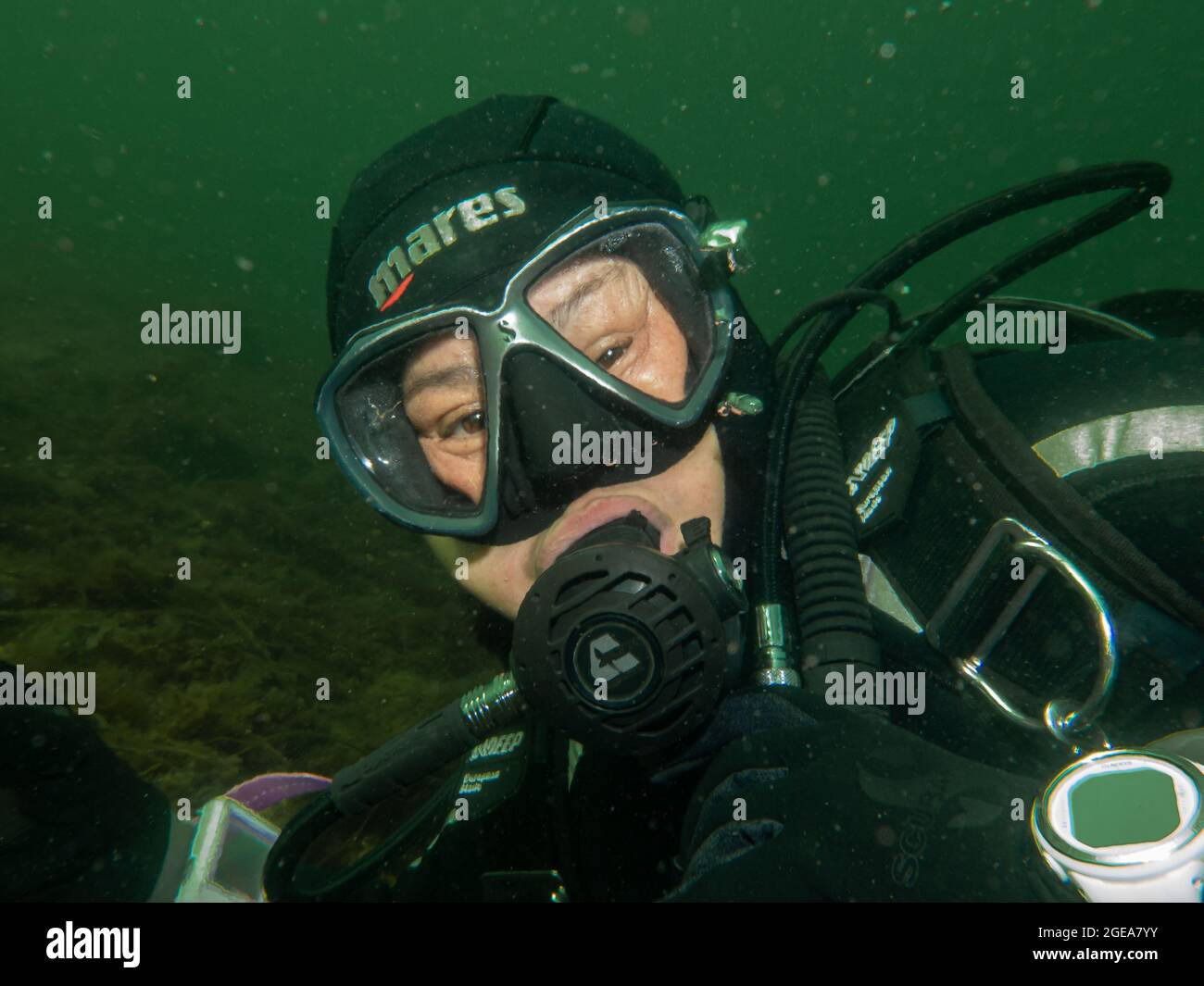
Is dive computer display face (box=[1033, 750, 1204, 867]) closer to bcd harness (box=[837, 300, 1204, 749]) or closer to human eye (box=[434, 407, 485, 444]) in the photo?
bcd harness (box=[837, 300, 1204, 749])

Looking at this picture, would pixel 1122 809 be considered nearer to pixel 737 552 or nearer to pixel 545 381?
pixel 737 552

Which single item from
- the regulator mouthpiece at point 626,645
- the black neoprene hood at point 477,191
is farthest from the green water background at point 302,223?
the regulator mouthpiece at point 626,645

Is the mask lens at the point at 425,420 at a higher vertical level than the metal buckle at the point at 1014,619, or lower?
higher

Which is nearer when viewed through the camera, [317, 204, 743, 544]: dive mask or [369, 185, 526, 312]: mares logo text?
[317, 204, 743, 544]: dive mask

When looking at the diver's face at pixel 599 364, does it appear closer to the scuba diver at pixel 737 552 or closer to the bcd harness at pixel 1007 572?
the scuba diver at pixel 737 552

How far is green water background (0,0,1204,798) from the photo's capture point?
5363 millimetres

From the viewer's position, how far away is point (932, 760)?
1.25m

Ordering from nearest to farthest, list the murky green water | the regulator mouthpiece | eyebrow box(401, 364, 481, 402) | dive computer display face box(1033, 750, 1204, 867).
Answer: dive computer display face box(1033, 750, 1204, 867) < the regulator mouthpiece < eyebrow box(401, 364, 481, 402) < the murky green water

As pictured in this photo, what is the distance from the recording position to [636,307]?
2553 mm

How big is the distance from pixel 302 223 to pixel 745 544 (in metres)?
90.1

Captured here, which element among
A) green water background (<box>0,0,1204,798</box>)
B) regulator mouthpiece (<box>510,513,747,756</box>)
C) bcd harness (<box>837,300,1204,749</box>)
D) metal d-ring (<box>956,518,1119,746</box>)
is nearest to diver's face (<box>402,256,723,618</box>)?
regulator mouthpiece (<box>510,513,747,756</box>)

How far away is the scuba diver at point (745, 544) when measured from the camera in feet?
4.00

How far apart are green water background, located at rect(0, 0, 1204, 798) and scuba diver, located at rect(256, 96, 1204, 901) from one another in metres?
3.00
